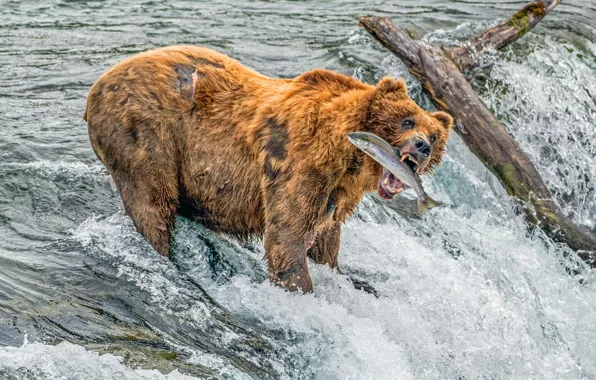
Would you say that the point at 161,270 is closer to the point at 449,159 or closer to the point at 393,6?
the point at 449,159

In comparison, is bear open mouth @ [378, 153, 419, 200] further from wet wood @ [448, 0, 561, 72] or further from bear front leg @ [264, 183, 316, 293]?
wet wood @ [448, 0, 561, 72]

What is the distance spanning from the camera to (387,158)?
556cm

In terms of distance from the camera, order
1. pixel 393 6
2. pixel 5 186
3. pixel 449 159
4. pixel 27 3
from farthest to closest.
Answer: 1. pixel 393 6
2. pixel 27 3
3. pixel 449 159
4. pixel 5 186

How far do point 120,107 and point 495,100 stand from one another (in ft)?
15.9

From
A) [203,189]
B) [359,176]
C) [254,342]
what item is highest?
[359,176]

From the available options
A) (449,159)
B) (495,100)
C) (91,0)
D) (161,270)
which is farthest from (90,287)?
(91,0)

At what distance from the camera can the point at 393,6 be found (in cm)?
1302

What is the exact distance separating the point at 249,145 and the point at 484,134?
2858 millimetres

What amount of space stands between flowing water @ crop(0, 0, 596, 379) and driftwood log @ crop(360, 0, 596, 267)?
17 cm

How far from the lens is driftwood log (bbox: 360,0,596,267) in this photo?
803 cm

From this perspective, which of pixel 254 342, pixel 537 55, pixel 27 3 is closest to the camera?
pixel 254 342

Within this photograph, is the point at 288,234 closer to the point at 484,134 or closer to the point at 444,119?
the point at 444,119

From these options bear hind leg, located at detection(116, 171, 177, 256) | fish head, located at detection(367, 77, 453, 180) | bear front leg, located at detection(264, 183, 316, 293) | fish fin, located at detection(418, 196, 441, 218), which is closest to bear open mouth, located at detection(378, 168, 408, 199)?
fish head, located at detection(367, 77, 453, 180)

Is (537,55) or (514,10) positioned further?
(514,10)
